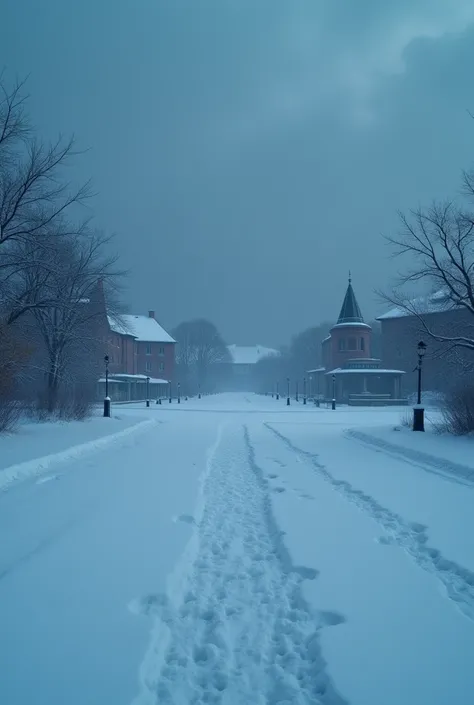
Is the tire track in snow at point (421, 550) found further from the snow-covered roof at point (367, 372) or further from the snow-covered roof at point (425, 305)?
the snow-covered roof at point (367, 372)

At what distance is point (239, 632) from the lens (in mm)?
4215

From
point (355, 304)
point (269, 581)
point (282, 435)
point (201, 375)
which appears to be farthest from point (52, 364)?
point (201, 375)

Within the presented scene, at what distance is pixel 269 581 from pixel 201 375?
109 meters

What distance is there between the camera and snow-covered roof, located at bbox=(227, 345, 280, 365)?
16969cm

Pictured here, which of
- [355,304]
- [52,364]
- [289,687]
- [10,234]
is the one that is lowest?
[289,687]

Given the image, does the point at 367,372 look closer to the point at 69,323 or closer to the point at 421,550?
the point at 69,323

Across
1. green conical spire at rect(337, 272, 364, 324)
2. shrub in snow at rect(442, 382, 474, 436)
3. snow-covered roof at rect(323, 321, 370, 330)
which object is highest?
green conical spire at rect(337, 272, 364, 324)

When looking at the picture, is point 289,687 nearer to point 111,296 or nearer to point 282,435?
point 282,435

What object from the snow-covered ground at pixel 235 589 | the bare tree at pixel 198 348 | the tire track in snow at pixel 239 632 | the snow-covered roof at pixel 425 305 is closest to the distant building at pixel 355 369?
the snow-covered roof at pixel 425 305

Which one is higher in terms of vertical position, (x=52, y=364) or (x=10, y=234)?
(x=10, y=234)

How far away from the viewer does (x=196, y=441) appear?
711 inches

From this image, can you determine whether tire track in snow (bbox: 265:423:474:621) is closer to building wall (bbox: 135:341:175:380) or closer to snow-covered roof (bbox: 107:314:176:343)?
building wall (bbox: 135:341:175:380)

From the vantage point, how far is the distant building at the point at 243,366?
15538 centimetres

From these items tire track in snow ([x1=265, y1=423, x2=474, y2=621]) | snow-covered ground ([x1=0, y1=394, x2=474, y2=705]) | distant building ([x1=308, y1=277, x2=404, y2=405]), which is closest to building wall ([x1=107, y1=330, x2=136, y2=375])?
distant building ([x1=308, y1=277, x2=404, y2=405])
